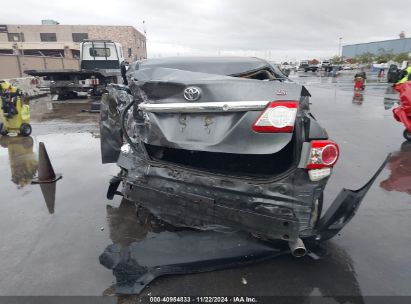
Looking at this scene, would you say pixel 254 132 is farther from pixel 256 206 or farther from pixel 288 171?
pixel 256 206

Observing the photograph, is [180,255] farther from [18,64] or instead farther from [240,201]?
[18,64]

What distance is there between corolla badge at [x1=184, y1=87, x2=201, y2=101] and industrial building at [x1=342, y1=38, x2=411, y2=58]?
68.1m

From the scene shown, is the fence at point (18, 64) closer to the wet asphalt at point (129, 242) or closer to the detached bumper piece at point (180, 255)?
the wet asphalt at point (129, 242)

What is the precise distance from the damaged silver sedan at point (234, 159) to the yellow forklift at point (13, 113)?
6446 mm

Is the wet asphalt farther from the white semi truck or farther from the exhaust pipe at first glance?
the white semi truck

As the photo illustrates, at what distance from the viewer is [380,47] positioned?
73438 mm

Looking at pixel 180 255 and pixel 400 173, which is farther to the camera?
pixel 400 173

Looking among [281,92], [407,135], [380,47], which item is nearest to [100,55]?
[407,135]

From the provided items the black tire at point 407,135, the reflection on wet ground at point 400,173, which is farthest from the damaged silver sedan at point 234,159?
the black tire at point 407,135

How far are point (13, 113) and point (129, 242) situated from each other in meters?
6.39

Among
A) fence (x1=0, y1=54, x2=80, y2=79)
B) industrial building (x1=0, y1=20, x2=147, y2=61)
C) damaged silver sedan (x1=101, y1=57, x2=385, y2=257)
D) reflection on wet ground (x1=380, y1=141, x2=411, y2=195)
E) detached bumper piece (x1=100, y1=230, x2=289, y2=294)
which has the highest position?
industrial building (x1=0, y1=20, x2=147, y2=61)

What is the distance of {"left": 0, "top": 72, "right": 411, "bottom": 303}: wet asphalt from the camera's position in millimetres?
2598

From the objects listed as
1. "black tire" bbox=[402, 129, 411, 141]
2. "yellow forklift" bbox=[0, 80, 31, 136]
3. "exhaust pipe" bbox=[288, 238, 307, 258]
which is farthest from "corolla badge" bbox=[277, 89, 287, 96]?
"yellow forklift" bbox=[0, 80, 31, 136]

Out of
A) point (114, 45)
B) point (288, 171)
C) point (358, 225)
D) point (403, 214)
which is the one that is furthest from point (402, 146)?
point (114, 45)
